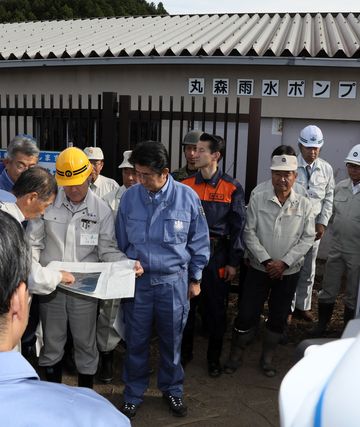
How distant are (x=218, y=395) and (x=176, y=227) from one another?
4.90ft

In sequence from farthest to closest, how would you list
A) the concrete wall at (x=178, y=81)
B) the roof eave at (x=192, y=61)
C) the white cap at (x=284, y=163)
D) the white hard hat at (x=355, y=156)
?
1. the concrete wall at (x=178, y=81)
2. the roof eave at (x=192, y=61)
3. the white hard hat at (x=355, y=156)
4. the white cap at (x=284, y=163)

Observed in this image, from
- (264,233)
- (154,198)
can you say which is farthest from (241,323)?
(154,198)

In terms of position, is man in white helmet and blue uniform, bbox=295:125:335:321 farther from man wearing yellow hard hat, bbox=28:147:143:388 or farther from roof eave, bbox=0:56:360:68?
man wearing yellow hard hat, bbox=28:147:143:388

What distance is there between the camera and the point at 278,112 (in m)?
7.09

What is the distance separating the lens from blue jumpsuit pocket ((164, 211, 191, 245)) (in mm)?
3357

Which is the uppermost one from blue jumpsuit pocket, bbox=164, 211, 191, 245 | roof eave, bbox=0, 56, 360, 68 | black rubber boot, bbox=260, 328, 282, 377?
roof eave, bbox=0, 56, 360, 68

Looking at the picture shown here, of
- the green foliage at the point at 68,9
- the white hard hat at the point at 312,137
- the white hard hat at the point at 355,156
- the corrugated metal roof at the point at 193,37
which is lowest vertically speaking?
the white hard hat at the point at 355,156

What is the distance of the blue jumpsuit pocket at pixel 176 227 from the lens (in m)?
3.36

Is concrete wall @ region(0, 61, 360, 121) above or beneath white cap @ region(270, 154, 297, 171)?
above

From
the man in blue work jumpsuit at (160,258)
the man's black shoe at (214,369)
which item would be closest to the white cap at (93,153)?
the man in blue work jumpsuit at (160,258)

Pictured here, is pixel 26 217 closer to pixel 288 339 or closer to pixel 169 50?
pixel 288 339

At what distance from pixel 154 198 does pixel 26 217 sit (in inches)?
34.5

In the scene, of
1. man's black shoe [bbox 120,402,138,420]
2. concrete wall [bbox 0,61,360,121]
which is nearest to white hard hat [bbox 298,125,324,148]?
concrete wall [bbox 0,61,360,121]

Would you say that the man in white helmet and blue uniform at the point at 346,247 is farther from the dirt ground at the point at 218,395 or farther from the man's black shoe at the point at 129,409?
the man's black shoe at the point at 129,409
